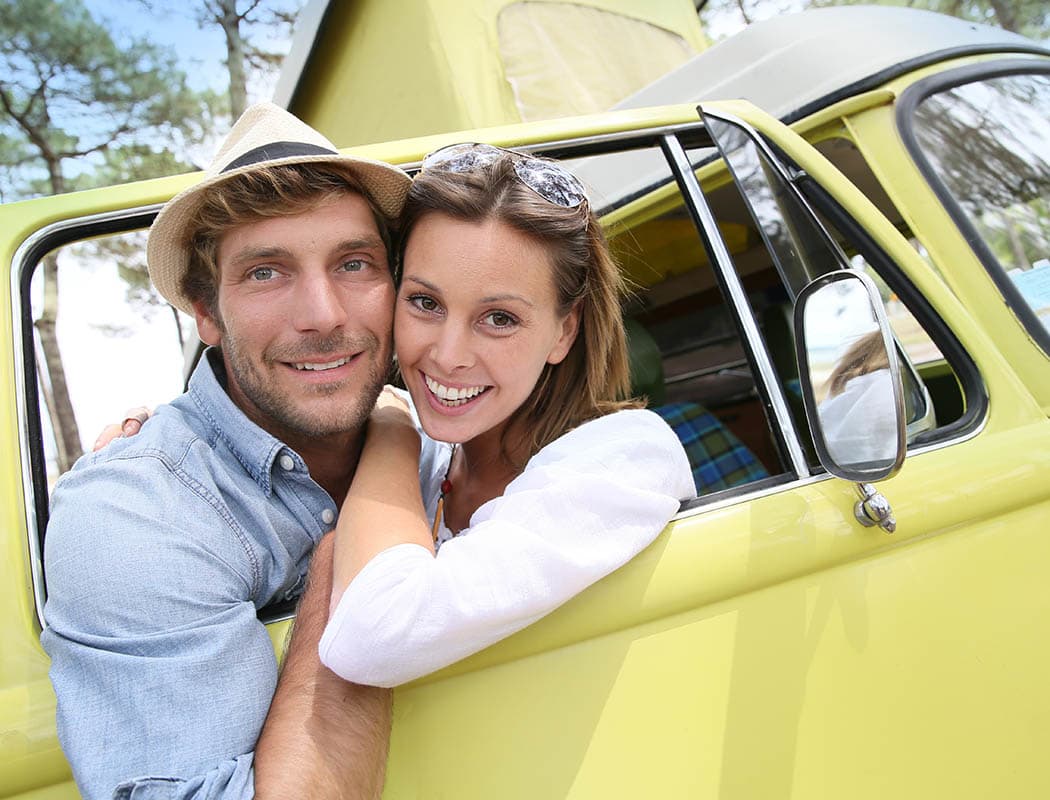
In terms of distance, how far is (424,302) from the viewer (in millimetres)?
1718

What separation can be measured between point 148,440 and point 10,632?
1.20 feet

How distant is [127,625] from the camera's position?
42.3 inches

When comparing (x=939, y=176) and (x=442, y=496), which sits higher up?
(x=939, y=176)

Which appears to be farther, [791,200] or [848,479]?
[791,200]

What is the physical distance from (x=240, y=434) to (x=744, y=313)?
1.07m

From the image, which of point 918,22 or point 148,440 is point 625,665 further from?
point 918,22

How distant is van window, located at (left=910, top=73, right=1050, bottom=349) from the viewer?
6.64 ft

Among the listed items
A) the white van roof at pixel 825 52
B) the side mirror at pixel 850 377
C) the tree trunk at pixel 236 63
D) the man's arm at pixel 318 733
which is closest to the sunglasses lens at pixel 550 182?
the side mirror at pixel 850 377

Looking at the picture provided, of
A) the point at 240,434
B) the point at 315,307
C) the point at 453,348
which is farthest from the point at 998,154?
the point at 240,434

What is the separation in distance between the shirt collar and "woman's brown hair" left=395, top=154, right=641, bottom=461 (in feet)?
1.79

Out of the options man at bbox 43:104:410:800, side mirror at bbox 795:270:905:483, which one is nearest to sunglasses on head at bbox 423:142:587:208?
man at bbox 43:104:410:800

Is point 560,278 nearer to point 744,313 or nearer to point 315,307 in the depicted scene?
point 744,313

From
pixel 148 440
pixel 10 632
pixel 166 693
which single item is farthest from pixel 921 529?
pixel 10 632

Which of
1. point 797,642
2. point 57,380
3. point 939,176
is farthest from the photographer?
point 57,380
